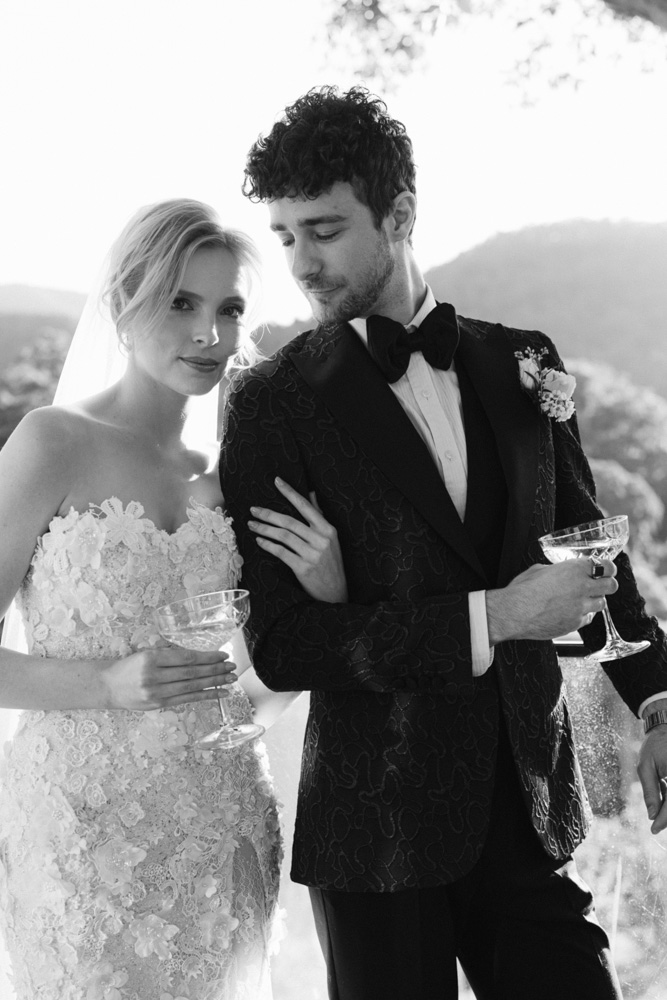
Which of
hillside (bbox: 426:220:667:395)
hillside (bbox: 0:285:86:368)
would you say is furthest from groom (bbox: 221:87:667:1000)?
hillside (bbox: 426:220:667:395)

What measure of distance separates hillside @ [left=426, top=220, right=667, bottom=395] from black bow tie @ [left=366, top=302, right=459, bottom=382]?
15.5 metres

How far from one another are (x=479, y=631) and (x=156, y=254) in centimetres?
113

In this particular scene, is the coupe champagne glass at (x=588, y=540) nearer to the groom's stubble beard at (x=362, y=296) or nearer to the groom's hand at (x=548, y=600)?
the groom's hand at (x=548, y=600)

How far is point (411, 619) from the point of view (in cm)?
189

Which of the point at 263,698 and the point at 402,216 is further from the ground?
the point at 402,216

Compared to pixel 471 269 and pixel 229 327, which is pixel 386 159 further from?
pixel 471 269

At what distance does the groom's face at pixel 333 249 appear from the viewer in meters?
2.18

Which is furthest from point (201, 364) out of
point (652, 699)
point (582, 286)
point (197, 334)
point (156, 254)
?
point (582, 286)

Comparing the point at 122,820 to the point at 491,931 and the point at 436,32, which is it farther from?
the point at 436,32

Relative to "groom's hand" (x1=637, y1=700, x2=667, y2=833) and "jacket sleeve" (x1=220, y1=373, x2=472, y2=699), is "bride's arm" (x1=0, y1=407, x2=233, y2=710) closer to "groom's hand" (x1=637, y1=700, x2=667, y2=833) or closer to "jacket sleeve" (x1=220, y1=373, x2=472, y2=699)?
"jacket sleeve" (x1=220, y1=373, x2=472, y2=699)

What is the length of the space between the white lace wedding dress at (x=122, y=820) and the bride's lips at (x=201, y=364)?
0.38 metres

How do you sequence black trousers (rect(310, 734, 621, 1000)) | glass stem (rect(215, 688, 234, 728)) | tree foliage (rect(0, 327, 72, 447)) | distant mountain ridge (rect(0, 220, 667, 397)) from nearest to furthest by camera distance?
black trousers (rect(310, 734, 621, 1000)) → glass stem (rect(215, 688, 234, 728)) → tree foliage (rect(0, 327, 72, 447)) → distant mountain ridge (rect(0, 220, 667, 397))

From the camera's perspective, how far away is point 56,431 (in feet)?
7.02

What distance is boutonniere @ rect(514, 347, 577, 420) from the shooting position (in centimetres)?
221
